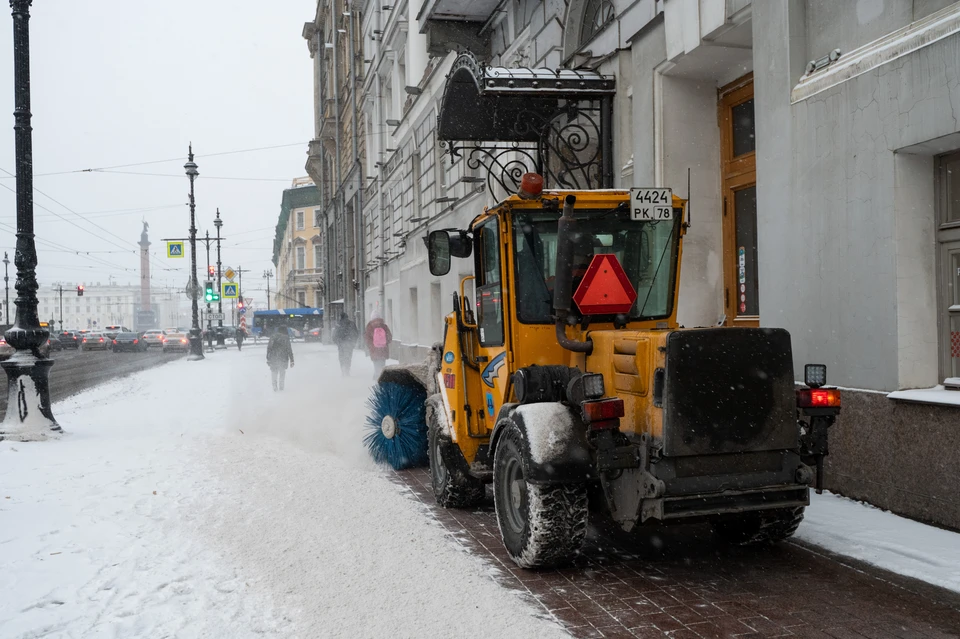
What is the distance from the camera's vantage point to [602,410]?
4480 millimetres

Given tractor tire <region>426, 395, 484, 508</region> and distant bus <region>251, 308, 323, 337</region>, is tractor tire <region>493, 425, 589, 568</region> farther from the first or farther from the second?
distant bus <region>251, 308, 323, 337</region>

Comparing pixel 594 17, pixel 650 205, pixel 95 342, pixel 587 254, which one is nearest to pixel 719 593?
pixel 587 254

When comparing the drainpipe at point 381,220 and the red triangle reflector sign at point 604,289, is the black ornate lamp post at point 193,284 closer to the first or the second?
the drainpipe at point 381,220

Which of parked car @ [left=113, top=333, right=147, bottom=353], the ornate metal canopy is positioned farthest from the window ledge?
parked car @ [left=113, top=333, right=147, bottom=353]

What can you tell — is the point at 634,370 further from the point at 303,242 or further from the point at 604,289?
the point at 303,242

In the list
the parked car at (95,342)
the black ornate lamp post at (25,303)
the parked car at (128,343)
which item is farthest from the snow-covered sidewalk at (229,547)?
the parked car at (95,342)

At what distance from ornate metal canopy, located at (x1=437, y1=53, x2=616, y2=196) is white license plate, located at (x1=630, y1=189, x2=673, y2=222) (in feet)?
16.4

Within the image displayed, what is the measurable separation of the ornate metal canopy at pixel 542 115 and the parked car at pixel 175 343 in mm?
38203

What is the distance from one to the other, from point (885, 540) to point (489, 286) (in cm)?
308

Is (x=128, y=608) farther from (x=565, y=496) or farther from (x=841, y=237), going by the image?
(x=841, y=237)

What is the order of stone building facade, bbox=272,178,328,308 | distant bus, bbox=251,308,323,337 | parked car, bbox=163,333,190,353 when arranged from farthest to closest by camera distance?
stone building facade, bbox=272,178,328,308, distant bus, bbox=251,308,323,337, parked car, bbox=163,333,190,353

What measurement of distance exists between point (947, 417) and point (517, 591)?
10.7 ft

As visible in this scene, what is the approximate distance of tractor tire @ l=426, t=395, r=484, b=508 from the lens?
655 centimetres

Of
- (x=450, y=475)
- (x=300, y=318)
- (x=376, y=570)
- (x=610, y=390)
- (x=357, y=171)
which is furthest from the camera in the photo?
(x=300, y=318)
